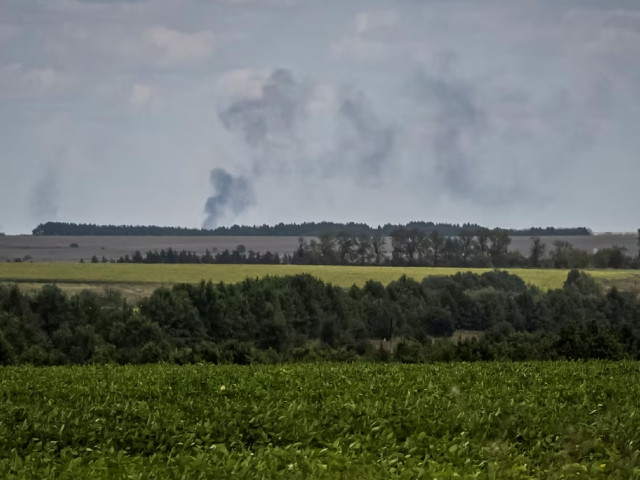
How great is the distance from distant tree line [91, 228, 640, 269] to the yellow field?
1.43m

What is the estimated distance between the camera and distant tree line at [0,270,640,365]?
41.8 metres

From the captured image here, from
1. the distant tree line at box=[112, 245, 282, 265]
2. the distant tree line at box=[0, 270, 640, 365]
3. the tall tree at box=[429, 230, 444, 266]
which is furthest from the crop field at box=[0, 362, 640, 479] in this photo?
the distant tree line at box=[112, 245, 282, 265]

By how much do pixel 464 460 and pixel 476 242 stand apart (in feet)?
174

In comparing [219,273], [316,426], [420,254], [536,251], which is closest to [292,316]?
[219,273]

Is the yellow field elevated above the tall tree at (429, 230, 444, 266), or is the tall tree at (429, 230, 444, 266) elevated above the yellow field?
the tall tree at (429, 230, 444, 266)

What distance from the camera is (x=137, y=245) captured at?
207 feet

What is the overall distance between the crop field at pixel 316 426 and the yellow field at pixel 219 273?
3525 centimetres

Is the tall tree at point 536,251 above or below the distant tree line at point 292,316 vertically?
above

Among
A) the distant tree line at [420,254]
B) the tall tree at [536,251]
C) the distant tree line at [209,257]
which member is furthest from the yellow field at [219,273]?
the distant tree line at [209,257]

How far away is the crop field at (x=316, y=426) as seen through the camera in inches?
357

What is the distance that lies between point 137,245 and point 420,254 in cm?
1644

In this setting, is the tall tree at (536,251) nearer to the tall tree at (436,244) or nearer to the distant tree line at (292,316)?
the distant tree line at (292,316)

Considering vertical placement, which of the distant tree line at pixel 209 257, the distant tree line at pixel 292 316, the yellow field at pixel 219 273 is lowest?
the distant tree line at pixel 292 316

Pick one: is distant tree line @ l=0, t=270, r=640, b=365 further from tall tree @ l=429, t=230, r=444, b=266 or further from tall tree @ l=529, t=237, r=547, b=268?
tall tree @ l=429, t=230, r=444, b=266
